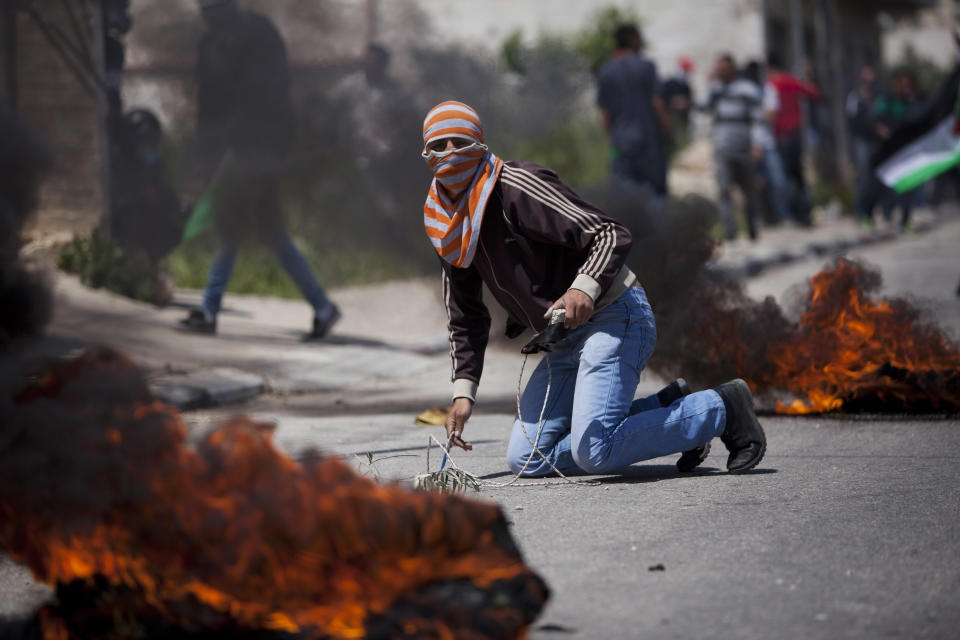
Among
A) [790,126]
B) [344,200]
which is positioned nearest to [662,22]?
[790,126]

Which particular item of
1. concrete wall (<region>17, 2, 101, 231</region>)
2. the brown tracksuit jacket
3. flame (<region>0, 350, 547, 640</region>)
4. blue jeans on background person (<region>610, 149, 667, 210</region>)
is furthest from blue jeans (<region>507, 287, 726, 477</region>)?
blue jeans on background person (<region>610, 149, 667, 210</region>)

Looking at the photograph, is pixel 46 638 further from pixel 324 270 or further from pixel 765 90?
pixel 765 90

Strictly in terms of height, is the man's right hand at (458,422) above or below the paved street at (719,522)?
above

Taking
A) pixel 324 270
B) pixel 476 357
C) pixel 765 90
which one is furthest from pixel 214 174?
pixel 765 90

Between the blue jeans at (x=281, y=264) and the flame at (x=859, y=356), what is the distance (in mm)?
4262

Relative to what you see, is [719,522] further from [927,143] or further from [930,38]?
[930,38]

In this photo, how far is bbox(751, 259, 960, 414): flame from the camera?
6.13 meters

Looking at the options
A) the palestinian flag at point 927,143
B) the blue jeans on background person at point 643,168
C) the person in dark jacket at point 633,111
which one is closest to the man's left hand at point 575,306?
the palestinian flag at point 927,143

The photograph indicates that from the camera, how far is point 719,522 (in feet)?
13.9

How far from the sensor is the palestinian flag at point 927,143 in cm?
1122

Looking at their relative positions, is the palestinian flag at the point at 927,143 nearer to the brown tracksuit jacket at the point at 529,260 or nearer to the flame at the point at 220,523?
the brown tracksuit jacket at the point at 529,260

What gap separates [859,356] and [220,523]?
419cm

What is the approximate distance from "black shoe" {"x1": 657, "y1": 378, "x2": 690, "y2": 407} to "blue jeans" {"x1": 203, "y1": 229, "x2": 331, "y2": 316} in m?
5.01

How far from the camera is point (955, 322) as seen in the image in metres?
9.48
